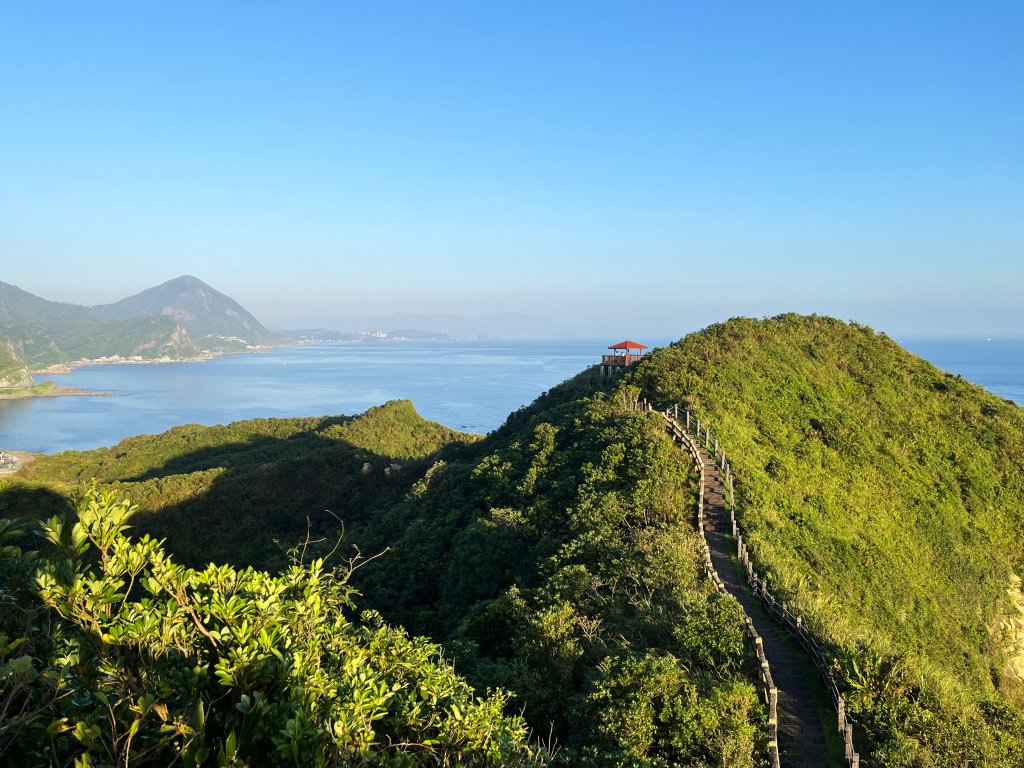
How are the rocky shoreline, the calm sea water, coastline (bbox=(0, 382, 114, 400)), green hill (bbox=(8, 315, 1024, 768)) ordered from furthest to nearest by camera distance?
coastline (bbox=(0, 382, 114, 400)) < the calm sea water < the rocky shoreline < green hill (bbox=(8, 315, 1024, 768))

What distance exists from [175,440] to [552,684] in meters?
75.8

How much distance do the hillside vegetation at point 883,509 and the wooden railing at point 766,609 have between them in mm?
356

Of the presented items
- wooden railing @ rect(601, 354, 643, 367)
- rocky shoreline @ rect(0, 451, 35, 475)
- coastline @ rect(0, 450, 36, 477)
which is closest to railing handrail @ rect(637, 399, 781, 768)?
wooden railing @ rect(601, 354, 643, 367)

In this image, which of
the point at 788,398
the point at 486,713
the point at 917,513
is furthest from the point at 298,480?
the point at 486,713

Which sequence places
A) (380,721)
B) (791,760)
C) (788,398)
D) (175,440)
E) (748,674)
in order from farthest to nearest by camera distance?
(175,440)
(788,398)
(748,674)
(791,760)
(380,721)

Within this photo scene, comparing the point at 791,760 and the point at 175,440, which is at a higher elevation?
the point at 791,760

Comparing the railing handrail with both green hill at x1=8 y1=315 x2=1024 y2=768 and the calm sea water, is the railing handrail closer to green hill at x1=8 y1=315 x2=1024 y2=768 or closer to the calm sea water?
green hill at x1=8 y1=315 x2=1024 y2=768

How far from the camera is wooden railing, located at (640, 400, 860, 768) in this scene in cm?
1100

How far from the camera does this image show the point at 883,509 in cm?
2616

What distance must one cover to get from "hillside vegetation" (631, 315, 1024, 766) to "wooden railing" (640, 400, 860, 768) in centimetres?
36

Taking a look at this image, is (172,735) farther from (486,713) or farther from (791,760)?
(791,760)

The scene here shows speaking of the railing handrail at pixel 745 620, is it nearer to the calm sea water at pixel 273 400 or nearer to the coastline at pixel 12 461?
the calm sea water at pixel 273 400

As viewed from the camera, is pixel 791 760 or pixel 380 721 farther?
pixel 791 760

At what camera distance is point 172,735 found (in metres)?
4.90
